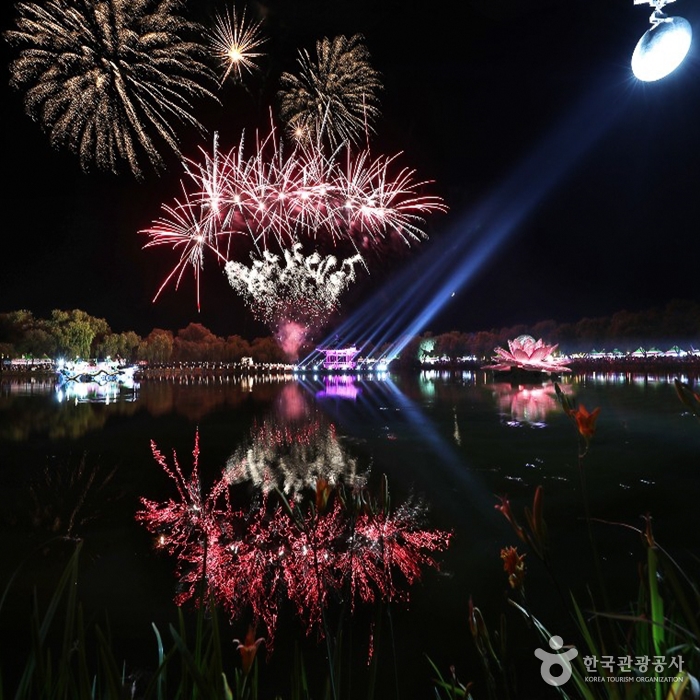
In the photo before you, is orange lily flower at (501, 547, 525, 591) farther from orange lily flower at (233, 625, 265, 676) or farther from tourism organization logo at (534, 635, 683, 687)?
orange lily flower at (233, 625, 265, 676)

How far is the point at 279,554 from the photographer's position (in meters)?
4.55

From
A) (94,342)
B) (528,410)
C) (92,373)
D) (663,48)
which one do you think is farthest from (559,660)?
(94,342)

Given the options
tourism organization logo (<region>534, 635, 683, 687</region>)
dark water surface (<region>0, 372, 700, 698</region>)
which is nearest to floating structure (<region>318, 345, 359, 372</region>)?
dark water surface (<region>0, 372, 700, 698</region>)

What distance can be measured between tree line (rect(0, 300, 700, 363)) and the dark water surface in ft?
181

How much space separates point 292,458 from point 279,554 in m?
4.36

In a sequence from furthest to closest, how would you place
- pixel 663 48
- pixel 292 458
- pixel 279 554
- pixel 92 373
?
pixel 92 373 < pixel 292 458 < pixel 279 554 < pixel 663 48

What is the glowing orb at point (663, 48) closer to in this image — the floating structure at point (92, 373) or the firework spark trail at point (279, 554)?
the firework spark trail at point (279, 554)

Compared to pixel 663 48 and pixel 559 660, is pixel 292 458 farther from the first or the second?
pixel 559 660

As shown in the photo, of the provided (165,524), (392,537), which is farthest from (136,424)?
(392,537)

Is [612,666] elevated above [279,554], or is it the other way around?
[279,554]

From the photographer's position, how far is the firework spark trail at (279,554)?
12.5ft

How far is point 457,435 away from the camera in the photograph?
11.4m

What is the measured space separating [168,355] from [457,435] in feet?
284

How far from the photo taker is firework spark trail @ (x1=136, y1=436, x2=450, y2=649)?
382 centimetres
